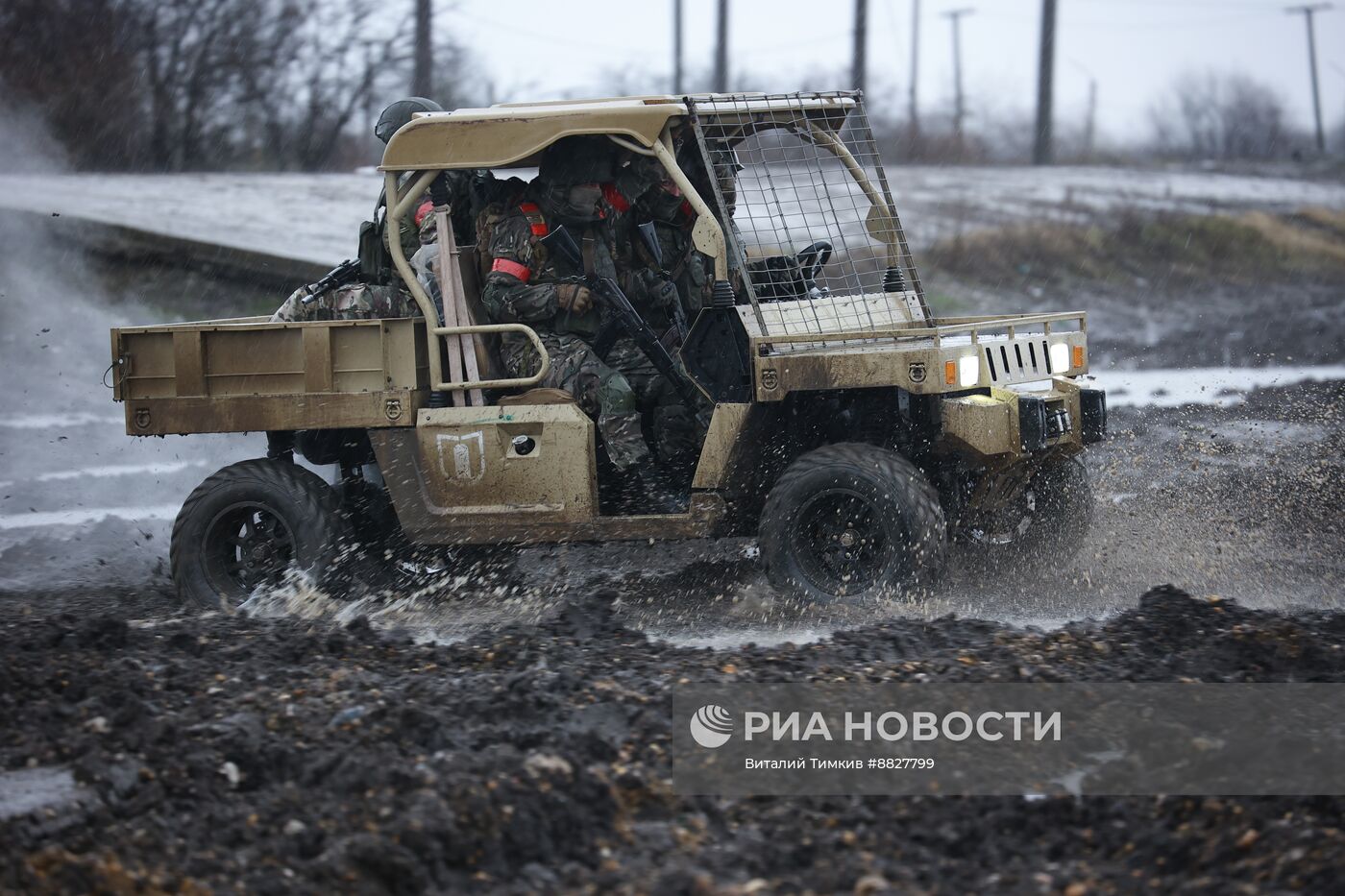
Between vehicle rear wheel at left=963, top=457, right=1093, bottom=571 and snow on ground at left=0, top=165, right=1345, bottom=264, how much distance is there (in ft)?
29.5

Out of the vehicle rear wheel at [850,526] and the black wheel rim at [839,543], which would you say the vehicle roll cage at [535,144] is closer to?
the vehicle rear wheel at [850,526]

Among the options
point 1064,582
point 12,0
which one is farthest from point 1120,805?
point 12,0

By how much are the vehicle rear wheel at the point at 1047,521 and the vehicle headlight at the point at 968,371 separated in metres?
0.95

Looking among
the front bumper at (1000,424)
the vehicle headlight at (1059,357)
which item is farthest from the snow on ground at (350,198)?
the front bumper at (1000,424)

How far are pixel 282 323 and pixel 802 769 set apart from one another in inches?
137

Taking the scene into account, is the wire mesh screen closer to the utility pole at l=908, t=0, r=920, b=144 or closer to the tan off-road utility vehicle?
the tan off-road utility vehicle

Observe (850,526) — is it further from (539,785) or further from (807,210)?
(539,785)

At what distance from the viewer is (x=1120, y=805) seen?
159 inches

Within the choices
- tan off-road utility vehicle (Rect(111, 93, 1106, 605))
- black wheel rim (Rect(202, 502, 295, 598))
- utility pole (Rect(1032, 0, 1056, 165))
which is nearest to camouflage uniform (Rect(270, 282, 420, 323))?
tan off-road utility vehicle (Rect(111, 93, 1106, 605))

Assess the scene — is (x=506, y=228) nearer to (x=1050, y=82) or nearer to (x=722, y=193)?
(x=722, y=193)

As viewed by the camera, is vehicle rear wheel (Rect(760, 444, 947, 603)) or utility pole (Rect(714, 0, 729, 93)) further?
utility pole (Rect(714, 0, 729, 93))

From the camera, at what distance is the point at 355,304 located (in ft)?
23.7

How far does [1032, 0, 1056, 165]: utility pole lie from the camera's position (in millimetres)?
25047

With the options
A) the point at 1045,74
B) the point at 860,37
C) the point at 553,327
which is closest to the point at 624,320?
the point at 553,327
